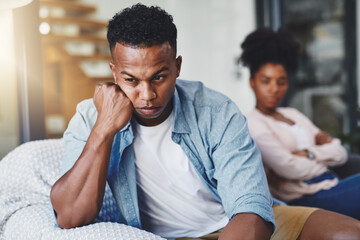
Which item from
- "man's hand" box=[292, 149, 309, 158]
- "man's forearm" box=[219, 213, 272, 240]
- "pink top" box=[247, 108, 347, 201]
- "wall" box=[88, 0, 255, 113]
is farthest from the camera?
"wall" box=[88, 0, 255, 113]

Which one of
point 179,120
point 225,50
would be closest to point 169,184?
point 179,120

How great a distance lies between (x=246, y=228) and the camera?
3.52 feet

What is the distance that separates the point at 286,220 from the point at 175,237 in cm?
41

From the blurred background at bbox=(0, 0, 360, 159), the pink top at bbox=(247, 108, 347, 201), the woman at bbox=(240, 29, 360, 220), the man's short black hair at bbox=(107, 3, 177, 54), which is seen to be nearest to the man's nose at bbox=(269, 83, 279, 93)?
the woman at bbox=(240, 29, 360, 220)

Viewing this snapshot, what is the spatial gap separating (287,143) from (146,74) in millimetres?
1156

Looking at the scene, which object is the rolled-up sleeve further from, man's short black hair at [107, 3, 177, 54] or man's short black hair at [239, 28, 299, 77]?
man's short black hair at [239, 28, 299, 77]

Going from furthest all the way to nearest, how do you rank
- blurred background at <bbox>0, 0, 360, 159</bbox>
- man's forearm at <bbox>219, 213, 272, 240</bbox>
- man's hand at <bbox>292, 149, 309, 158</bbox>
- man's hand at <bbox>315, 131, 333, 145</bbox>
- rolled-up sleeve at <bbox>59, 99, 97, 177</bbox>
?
blurred background at <bbox>0, 0, 360, 159</bbox>
man's hand at <bbox>315, 131, 333, 145</bbox>
man's hand at <bbox>292, 149, 309, 158</bbox>
rolled-up sleeve at <bbox>59, 99, 97, 177</bbox>
man's forearm at <bbox>219, 213, 272, 240</bbox>

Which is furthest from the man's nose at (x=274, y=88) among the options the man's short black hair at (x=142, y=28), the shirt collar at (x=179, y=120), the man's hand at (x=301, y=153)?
the man's short black hair at (x=142, y=28)

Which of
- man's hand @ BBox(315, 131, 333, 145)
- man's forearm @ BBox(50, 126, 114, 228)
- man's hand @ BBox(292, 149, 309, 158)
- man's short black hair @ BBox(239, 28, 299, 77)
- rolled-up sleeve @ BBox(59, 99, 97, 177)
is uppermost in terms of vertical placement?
man's short black hair @ BBox(239, 28, 299, 77)

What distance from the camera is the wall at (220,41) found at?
3668mm

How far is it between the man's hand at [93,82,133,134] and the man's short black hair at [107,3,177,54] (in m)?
0.15

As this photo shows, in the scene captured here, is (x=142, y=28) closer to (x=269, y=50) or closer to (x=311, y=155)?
(x=269, y=50)

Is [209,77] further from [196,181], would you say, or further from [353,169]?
[196,181]

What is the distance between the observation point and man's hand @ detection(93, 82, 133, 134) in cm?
124
